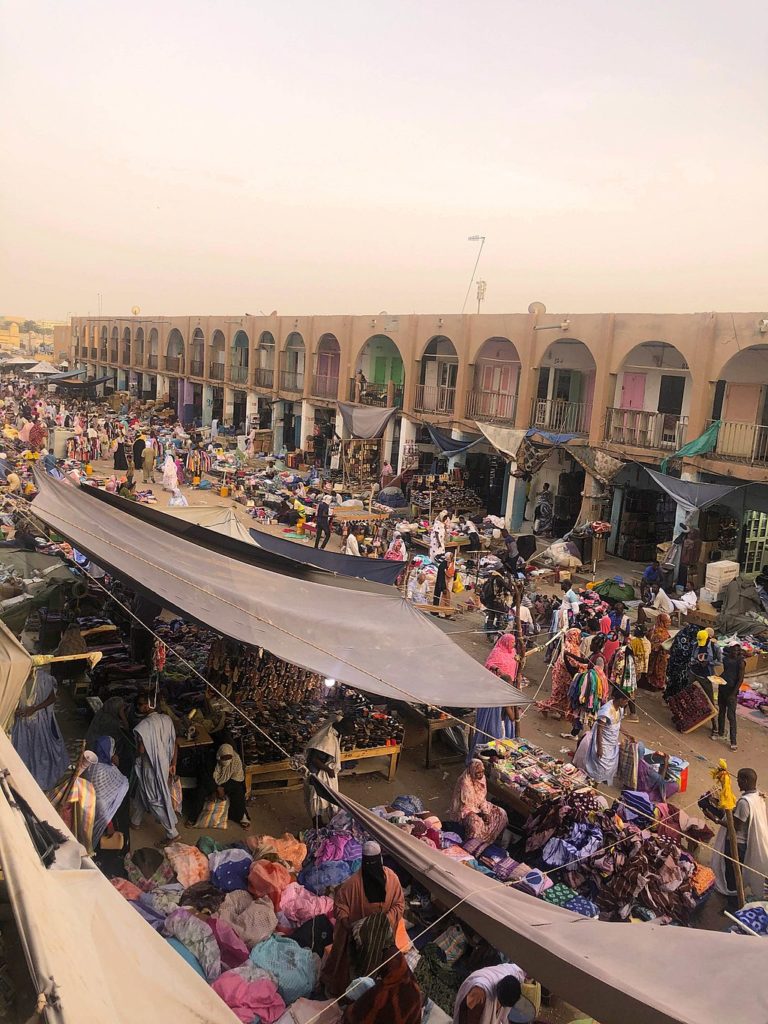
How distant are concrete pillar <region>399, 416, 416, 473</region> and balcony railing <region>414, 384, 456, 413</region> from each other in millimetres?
560

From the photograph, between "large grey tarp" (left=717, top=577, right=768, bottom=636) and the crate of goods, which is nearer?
"large grey tarp" (left=717, top=577, right=768, bottom=636)

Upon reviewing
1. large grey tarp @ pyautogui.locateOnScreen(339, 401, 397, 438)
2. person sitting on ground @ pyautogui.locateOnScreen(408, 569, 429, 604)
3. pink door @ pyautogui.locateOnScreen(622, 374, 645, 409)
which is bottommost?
person sitting on ground @ pyautogui.locateOnScreen(408, 569, 429, 604)

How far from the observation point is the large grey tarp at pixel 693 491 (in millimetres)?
14578

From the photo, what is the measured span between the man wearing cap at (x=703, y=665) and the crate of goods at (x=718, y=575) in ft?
14.8

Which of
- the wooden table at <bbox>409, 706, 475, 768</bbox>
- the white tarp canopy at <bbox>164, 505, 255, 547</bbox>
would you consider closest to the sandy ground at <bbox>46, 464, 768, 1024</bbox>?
the wooden table at <bbox>409, 706, 475, 768</bbox>

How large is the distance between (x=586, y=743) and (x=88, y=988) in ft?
21.1

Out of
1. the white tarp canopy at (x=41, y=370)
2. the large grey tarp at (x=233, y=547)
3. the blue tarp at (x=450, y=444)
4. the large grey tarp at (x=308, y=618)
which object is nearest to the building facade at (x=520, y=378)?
the blue tarp at (x=450, y=444)

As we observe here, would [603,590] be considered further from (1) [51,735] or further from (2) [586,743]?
(1) [51,735]

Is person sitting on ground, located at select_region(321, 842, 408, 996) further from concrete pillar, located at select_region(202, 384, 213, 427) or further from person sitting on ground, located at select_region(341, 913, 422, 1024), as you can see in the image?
concrete pillar, located at select_region(202, 384, 213, 427)

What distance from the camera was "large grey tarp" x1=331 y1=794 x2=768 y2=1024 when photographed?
3.43 metres

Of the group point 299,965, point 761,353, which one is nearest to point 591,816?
point 299,965

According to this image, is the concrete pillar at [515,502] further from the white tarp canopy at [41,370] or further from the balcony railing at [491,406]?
the white tarp canopy at [41,370]

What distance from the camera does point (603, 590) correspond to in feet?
49.4

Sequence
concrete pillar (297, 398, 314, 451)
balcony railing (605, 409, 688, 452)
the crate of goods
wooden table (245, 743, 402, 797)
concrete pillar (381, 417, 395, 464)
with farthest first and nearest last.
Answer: concrete pillar (297, 398, 314, 451), concrete pillar (381, 417, 395, 464), balcony railing (605, 409, 688, 452), the crate of goods, wooden table (245, 743, 402, 797)
